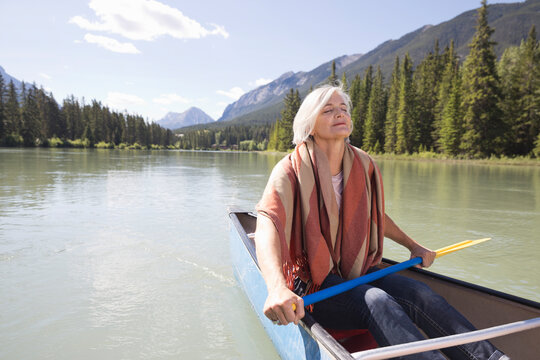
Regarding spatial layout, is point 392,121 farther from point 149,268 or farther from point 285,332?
point 285,332

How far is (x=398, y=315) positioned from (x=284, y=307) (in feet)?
1.78

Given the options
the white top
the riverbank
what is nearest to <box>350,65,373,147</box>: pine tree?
the riverbank

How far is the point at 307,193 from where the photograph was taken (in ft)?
6.38

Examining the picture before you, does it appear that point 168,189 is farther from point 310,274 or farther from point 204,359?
point 310,274

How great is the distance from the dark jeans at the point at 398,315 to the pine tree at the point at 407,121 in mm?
43274

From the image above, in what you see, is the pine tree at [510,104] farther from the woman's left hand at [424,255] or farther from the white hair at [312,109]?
the white hair at [312,109]

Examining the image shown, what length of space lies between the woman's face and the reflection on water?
5.64 feet

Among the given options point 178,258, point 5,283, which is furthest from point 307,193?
point 5,283

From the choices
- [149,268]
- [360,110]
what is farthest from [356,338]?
[360,110]

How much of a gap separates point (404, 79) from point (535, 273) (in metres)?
43.4

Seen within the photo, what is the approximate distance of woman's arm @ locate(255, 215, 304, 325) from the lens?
1526 millimetres

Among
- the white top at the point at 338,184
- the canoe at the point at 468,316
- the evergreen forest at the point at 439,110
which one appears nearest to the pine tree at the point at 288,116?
the evergreen forest at the point at 439,110

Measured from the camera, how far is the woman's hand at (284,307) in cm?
151

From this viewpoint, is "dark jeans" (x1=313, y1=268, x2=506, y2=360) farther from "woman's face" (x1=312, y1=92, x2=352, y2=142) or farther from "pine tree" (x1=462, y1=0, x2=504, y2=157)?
"pine tree" (x1=462, y1=0, x2=504, y2=157)
